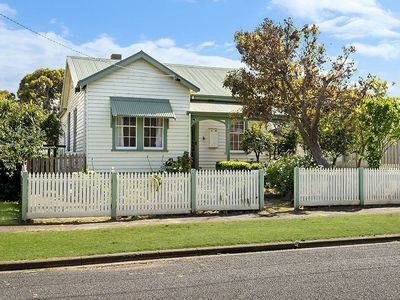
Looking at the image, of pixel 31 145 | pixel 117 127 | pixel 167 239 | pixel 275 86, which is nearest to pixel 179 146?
pixel 117 127

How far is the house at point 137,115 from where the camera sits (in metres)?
19.9

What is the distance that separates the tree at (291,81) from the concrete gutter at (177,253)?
342 inches

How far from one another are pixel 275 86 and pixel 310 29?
2614 mm

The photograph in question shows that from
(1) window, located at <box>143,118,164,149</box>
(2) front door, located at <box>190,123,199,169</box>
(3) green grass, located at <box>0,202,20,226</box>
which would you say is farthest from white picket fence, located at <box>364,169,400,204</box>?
(3) green grass, located at <box>0,202,20,226</box>

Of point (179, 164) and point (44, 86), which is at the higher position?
point (44, 86)

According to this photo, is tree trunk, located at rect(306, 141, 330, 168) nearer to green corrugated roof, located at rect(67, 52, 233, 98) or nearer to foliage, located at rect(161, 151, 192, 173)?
foliage, located at rect(161, 151, 192, 173)

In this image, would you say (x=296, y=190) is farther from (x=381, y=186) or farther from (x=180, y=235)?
(x=180, y=235)

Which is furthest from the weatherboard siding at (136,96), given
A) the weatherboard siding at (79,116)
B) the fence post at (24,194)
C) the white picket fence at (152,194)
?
the fence post at (24,194)

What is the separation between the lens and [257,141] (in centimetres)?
2248

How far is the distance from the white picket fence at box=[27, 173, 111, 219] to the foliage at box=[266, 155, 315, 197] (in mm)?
6756

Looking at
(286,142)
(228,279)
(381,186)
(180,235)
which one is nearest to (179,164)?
(286,142)

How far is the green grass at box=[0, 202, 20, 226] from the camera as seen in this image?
38.8 feet

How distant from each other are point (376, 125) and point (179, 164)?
8.20 meters

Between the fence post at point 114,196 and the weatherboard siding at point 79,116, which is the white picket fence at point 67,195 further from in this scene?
the weatherboard siding at point 79,116
